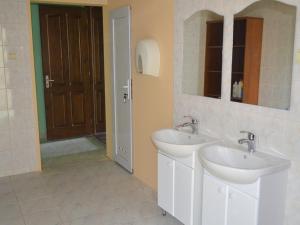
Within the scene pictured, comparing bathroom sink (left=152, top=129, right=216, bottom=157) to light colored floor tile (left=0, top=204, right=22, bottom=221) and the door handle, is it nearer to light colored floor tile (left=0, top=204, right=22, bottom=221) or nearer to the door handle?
light colored floor tile (left=0, top=204, right=22, bottom=221)

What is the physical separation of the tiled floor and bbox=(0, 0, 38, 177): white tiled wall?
0.24m

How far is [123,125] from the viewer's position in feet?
13.9

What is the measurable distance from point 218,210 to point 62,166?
2.82 meters

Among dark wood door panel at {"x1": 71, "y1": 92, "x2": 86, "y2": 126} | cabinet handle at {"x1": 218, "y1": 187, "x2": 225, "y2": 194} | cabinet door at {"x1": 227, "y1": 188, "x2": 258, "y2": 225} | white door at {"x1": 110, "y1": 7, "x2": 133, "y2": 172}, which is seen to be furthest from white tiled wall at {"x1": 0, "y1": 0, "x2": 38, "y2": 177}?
cabinet door at {"x1": 227, "y1": 188, "x2": 258, "y2": 225}

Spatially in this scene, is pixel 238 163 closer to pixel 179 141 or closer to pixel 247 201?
pixel 247 201

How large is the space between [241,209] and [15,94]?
3205 millimetres

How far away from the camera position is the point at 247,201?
200cm

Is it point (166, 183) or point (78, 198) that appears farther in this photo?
point (78, 198)

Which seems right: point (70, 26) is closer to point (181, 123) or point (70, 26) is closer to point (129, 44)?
point (129, 44)

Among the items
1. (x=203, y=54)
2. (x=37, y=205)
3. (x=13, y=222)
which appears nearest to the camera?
(x=203, y=54)

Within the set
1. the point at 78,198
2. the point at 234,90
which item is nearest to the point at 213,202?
the point at 234,90

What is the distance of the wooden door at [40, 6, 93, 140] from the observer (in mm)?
5484

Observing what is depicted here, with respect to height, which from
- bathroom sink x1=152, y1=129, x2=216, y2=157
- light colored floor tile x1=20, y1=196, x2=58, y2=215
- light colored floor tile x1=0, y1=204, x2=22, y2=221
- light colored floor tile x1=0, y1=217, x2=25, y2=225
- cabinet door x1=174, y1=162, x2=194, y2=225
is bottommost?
light colored floor tile x1=0, y1=217, x2=25, y2=225

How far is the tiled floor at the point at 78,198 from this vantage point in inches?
119
